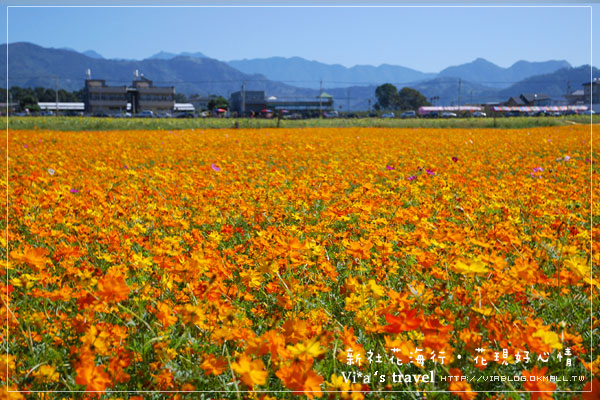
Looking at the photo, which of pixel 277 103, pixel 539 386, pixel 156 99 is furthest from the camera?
pixel 277 103

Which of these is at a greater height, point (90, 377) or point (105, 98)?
point (105, 98)

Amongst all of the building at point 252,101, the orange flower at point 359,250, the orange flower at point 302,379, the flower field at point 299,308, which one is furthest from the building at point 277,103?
the orange flower at point 302,379

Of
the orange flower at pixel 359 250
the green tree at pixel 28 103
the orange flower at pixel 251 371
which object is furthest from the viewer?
the green tree at pixel 28 103

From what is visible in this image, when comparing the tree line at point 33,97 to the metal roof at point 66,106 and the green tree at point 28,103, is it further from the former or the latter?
the metal roof at point 66,106

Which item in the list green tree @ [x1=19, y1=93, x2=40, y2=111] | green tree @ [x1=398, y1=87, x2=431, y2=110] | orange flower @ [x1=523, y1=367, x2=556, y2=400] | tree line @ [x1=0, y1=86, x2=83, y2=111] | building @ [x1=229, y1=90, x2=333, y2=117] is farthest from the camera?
green tree @ [x1=398, y1=87, x2=431, y2=110]

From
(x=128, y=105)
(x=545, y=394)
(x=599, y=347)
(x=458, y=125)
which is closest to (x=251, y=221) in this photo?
(x=599, y=347)

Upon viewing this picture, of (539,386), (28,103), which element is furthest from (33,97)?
(539,386)

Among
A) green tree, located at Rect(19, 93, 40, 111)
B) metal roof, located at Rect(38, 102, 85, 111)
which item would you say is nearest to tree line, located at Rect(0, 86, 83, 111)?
green tree, located at Rect(19, 93, 40, 111)

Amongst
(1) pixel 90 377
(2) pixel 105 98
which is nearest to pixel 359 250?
(1) pixel 90 377

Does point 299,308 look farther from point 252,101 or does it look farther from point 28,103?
point 28,103

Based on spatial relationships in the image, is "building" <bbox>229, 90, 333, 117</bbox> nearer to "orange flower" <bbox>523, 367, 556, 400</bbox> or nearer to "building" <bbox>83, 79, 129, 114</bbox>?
"building" <bbox>83, 79, 129, 114</bbox>

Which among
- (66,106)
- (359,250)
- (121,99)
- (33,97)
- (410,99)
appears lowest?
(359,250)

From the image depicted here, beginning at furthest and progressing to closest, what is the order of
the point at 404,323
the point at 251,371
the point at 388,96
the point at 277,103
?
the point at 388,96 < the point at 277,103 < the point at 404,323 < the point at 251,371

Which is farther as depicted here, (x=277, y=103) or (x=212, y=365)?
(x=277, y=103)
